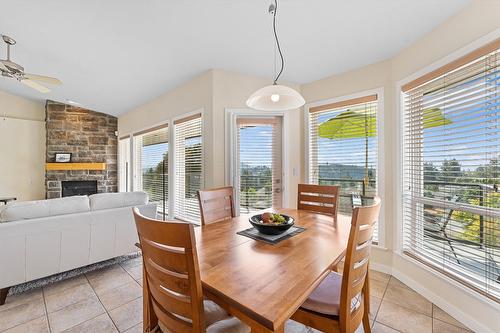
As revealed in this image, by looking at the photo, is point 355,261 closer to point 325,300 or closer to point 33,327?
point 325,300

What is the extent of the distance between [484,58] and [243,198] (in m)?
2.73

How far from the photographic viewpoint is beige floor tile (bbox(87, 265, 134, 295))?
230cm

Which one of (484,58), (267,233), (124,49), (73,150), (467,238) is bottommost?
(467,238)

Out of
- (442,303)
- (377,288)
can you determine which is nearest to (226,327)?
(377,288)

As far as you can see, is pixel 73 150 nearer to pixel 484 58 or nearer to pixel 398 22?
pixel 398 22

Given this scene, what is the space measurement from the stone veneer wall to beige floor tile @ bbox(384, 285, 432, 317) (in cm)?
673

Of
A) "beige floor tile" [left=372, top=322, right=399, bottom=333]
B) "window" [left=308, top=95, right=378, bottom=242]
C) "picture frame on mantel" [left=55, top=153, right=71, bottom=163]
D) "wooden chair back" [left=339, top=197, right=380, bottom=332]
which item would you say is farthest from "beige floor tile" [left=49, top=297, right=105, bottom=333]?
"picture frame on mantel" [left=55, top=153, right=71, bottom=163]

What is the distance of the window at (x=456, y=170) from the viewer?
1.63 meters

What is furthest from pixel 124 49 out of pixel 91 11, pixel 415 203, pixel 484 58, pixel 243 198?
pixel 415 203

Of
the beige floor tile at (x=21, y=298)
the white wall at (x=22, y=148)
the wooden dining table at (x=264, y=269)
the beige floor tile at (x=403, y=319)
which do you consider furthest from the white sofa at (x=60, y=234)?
the white wall at (x=22, y=148)

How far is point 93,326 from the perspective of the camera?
174cm

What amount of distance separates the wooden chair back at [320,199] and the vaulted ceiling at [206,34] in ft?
5.04

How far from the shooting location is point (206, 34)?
2326 mm

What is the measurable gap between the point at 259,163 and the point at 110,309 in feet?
7.50
